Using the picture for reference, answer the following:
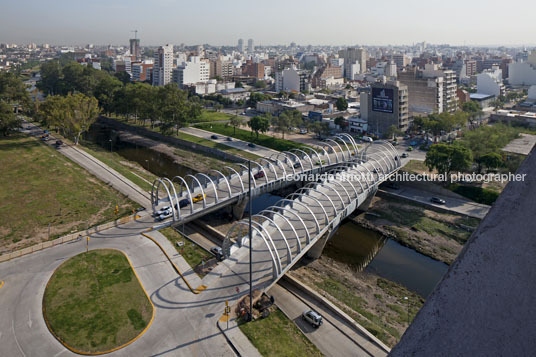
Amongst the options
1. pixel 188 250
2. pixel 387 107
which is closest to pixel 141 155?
pixel 188 250

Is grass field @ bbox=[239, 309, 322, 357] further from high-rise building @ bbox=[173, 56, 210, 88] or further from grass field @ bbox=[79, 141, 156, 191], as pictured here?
high-rise building @ bbox=[173, 56, 210, 88]

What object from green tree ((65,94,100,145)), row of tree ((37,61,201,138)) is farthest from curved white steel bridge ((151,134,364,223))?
row of tree ((37,61,201,138))

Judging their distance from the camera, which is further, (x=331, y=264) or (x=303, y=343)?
(x=331, y=264)

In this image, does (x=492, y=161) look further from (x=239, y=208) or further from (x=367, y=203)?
(x=239, y=208)

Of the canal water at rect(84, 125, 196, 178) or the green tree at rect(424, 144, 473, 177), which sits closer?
the green tree at rect(424, 144, 473, 177)

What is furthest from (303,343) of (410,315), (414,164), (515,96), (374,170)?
(515,96)

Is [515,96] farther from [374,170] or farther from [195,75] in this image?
[195,75]
